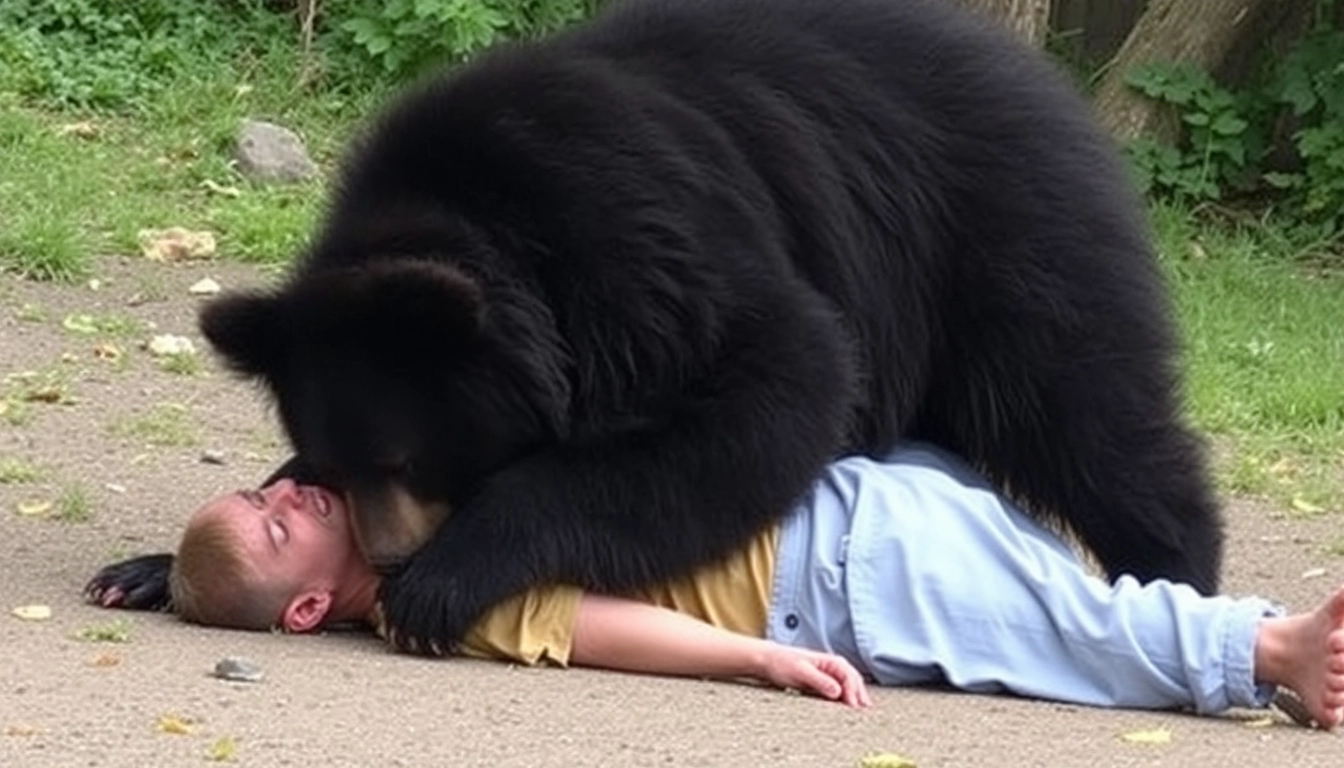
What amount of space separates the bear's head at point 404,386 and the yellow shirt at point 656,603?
→ 24 centimetres

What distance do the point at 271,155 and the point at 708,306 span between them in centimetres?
591

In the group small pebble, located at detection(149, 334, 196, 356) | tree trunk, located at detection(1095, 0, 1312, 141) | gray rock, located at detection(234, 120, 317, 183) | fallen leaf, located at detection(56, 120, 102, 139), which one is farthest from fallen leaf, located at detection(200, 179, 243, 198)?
tree trunk, located at detection(1095, 0, 1312, 141)

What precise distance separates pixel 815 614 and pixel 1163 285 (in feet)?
3.74

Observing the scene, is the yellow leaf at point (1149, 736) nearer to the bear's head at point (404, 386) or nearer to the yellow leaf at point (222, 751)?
the bear's head at point (404, 386)

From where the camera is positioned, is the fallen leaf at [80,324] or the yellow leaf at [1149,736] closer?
the yellow leaf at [1149,736]

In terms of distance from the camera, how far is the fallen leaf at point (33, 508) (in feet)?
20.2

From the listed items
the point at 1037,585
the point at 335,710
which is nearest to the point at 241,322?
the point at 335,710

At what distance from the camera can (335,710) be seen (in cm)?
442

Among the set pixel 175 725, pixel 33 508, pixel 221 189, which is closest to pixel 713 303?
pixel 175 725

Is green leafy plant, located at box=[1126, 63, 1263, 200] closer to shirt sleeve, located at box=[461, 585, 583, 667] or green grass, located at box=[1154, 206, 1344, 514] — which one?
green grass, located at box=[1154, 206, 1344, 514]

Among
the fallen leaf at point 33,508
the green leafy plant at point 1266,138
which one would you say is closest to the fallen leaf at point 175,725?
the fallen leaf at point 33,508

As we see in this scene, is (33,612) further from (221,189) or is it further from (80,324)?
(221,189)

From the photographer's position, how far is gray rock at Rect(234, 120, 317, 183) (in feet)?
34.7

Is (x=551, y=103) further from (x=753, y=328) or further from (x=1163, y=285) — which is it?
(x=1163, y=285)
